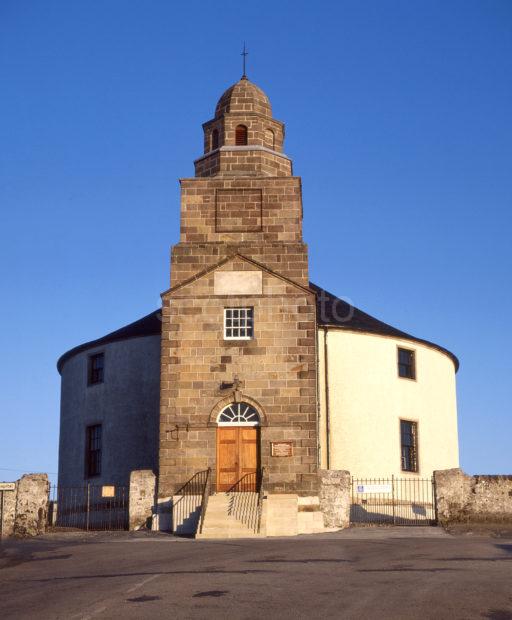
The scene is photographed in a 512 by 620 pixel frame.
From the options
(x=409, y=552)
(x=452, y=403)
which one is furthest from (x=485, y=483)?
(x=452, y=403)

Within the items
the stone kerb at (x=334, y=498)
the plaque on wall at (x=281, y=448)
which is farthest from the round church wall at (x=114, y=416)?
the stone kerb at (x=334, y=498)

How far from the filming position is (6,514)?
3033 centimetres

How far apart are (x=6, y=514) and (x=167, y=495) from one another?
17.0ft

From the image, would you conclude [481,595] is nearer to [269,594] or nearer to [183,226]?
[269,594]

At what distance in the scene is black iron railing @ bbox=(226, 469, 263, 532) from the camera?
94.6 feet

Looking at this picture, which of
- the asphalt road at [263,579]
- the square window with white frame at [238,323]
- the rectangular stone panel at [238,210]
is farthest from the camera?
the rectangular stone panel at [238,210]

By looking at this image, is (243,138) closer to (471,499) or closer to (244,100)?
(244,100)

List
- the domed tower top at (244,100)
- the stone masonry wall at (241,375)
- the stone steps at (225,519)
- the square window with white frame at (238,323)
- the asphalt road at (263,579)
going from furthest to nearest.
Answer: the domed tower top at (244,100) < the square window with white frame at (238,323) < the stone masonry wall at (241,375) < the stone steps at (225,519) < the asphalt road at (263,579)

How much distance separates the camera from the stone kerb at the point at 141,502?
103ft

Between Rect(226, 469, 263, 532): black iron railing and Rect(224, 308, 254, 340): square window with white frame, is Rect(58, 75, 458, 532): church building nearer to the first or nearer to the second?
Rect(224, 308, 254, 340): square window with white frame

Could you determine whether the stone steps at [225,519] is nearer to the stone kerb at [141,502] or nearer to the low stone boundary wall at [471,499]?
the stone kerb at [141,502]

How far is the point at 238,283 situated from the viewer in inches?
1314

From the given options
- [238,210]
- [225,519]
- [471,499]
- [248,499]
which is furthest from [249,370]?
[471,499]

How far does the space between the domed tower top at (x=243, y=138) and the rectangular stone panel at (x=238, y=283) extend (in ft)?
14.1
